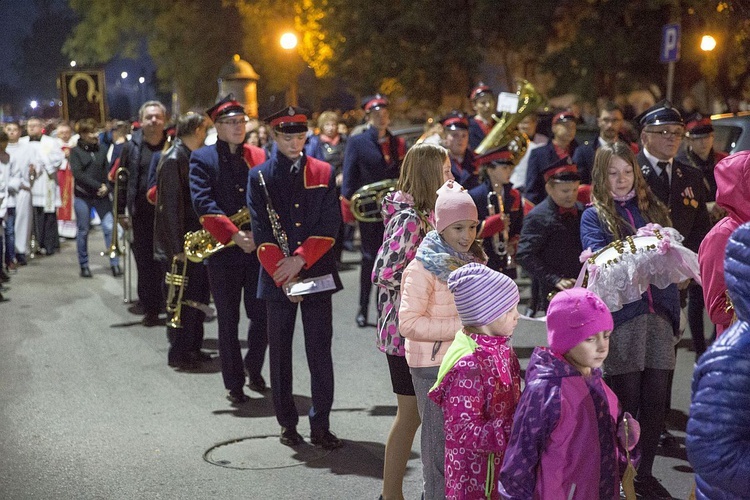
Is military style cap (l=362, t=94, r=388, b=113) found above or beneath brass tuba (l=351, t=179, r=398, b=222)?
above

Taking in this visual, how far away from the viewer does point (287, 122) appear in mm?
6863

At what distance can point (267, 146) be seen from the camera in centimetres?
1605

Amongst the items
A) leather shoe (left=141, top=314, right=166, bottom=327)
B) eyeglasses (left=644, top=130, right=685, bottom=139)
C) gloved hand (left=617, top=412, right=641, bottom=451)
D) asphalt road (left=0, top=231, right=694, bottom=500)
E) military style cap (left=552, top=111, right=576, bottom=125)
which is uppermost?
military style cap (left=552, top=111, right=576, bottom=125)

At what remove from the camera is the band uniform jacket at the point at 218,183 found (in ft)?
25.8

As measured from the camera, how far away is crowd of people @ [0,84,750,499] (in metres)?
3.88

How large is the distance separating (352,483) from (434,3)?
21.5m

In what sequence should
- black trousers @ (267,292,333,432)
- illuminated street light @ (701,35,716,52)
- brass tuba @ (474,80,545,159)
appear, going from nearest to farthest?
black trousers @ (267,292,333,432) < brass tuba @ (474,80,545,159) < illuminated street light @ (701,35,716,52)

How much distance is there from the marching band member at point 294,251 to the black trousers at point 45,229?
37.3ft

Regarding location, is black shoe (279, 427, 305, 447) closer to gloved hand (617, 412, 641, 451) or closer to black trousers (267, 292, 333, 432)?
black trousers (267, 292, 333, 432)

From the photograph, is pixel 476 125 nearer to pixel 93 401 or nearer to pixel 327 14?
pixel 93 401

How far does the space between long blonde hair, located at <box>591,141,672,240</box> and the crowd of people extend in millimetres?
11

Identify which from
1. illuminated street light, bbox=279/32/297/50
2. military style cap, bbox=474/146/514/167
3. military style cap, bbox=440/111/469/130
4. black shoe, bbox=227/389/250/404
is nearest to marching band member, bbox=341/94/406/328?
military style cap, bbox=440/111/469/130

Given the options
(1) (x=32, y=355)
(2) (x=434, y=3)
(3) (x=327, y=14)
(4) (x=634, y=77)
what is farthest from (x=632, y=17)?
(1) (x=32, y=355)

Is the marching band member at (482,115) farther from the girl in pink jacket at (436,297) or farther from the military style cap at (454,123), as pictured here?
the girl in pink jacket at (436,297)
